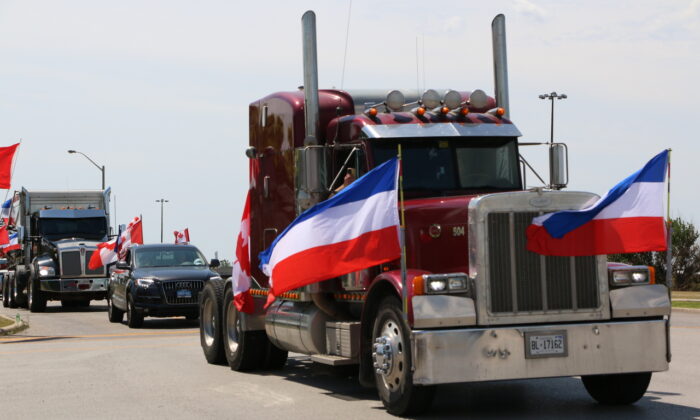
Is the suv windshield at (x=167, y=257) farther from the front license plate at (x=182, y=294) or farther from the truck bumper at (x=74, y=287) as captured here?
the truck bumper at (x=74, y=287)

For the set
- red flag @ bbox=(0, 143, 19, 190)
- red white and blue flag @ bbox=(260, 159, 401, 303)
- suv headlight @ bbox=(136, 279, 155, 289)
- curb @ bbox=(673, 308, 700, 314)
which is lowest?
curb @ bbox=(673, 308, 700, 314)

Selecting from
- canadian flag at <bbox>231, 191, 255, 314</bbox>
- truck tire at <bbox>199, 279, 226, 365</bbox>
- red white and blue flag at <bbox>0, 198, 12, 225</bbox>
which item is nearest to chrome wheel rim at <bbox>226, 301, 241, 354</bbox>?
truck tire at <bbox>199, 279, 226, 365</bbox>

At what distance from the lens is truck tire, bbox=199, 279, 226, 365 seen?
1591 cm

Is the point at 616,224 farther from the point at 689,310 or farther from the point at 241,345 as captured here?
the point at 689,310

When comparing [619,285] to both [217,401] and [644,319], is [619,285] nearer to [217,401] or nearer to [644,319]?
[644,319]

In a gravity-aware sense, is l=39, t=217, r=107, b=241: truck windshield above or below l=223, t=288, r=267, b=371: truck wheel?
above

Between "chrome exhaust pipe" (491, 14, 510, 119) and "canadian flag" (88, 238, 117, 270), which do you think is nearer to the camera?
"chrome exhaust pipe" (491, 14, 510, 119)

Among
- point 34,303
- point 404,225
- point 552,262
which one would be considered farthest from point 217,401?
point 34,303

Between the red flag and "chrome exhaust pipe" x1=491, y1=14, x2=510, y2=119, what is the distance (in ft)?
53.6

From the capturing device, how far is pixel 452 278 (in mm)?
10062

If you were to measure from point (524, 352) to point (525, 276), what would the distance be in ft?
2.35

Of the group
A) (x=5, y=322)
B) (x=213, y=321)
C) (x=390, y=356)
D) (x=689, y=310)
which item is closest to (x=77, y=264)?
(x=5, y=322)

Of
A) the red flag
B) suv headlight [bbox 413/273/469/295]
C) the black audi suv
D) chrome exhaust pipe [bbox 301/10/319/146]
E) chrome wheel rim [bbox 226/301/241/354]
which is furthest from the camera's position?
the red flag

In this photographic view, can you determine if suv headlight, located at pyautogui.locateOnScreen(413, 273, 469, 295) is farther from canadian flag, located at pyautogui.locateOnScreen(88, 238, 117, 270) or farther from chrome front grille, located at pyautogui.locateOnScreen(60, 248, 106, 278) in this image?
chrome front grille, located at pyautogui.locateOnScreen(60, 248, 106, 278)
